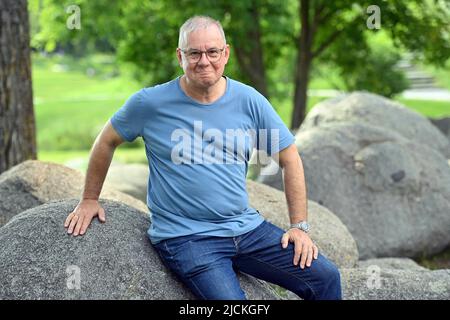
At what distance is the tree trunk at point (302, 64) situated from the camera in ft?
46.1

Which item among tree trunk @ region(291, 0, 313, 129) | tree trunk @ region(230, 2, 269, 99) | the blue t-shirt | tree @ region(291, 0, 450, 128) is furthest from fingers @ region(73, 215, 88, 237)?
tree trunk @ region(291, 0, 313, 129)

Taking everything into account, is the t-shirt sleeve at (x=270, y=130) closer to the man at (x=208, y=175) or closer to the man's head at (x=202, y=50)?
the man at (x=208, y=175)

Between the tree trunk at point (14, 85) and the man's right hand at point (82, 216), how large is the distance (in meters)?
4.12

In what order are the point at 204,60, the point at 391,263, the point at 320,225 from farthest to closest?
the point at 391,263 → the point at 320,225 → the point at 204,60

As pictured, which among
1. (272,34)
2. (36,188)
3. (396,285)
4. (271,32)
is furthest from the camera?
(272,34)

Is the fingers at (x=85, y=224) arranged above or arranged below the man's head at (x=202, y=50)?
below

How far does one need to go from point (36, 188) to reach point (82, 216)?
1797mm

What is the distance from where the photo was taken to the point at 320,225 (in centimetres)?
588

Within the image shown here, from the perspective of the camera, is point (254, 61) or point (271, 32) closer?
point (271, 32)

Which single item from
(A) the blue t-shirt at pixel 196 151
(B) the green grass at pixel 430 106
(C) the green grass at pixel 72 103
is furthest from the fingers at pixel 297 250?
(B) the green grass at pixel 430 106

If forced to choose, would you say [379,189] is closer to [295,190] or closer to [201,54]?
[295,190]

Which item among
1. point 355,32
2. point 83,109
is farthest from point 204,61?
point 83,109

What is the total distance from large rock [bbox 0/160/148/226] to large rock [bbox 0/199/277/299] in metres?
1.51
